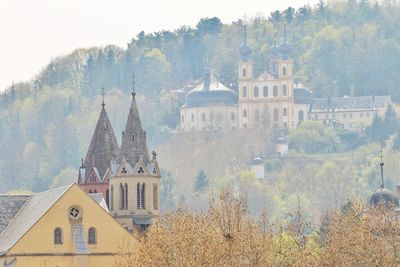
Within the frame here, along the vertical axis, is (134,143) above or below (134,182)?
above

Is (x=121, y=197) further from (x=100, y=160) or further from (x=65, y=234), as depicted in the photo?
(x=65, y=234)

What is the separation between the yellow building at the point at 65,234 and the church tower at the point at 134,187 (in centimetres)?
772

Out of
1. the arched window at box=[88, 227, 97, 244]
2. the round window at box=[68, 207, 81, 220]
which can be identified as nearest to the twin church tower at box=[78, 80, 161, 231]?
the arched window at box=[88, 227, 97, 244]

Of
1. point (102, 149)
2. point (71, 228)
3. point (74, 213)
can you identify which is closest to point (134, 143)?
point (102, 149)

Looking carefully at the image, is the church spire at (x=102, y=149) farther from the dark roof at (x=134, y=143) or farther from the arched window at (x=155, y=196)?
the arched window at (x=155, y=196)

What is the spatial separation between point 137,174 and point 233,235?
3345 centimetres

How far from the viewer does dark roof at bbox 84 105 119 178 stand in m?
115

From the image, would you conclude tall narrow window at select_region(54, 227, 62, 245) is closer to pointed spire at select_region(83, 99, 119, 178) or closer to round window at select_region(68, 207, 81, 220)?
round window at select_region(68, 207, 81, 220)

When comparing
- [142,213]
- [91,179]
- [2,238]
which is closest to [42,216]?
[2,238]

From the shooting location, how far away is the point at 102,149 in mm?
115375

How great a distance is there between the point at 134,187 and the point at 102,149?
7831mm

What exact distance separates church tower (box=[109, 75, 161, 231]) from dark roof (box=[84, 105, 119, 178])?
5.17m

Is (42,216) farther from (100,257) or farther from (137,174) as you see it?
(137,174)

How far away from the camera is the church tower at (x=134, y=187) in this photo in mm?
→ 107250
